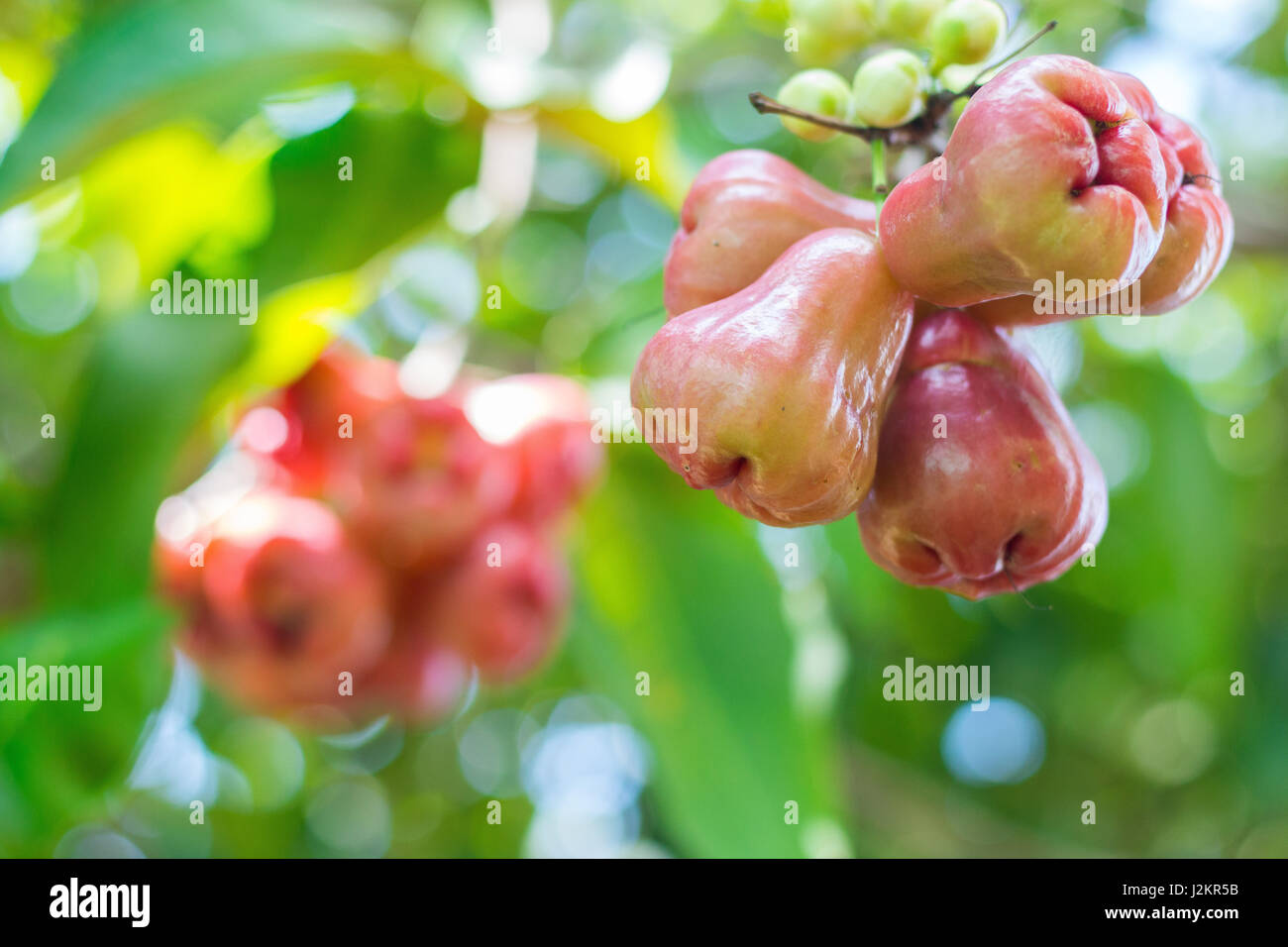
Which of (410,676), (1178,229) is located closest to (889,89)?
(1178,229)

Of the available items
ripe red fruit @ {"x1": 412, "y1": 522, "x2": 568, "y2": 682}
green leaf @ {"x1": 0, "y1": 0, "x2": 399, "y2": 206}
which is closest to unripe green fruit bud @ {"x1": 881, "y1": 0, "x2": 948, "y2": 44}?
green leaf @ {"x1": 0, "y1": 0, "x2": 399, "y2": 206}

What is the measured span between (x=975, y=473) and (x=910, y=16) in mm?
288

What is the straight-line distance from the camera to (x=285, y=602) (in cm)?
161

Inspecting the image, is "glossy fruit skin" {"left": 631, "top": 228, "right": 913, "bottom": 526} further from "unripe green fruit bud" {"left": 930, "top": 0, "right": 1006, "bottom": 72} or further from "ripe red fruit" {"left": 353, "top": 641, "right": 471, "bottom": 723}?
"ripe red fruit" {"left": 353, "top": 641, "right": 471, "bottom": 723}

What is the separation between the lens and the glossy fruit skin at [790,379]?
1.98 feet

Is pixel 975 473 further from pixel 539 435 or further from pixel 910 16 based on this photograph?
pixel 539 435

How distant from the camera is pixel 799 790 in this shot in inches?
73.0

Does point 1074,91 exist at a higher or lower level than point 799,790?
higher

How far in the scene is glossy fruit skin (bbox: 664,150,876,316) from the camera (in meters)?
0.71

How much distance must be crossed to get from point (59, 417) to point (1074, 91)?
187 centimetres

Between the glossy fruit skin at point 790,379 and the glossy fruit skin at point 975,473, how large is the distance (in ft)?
0.14
